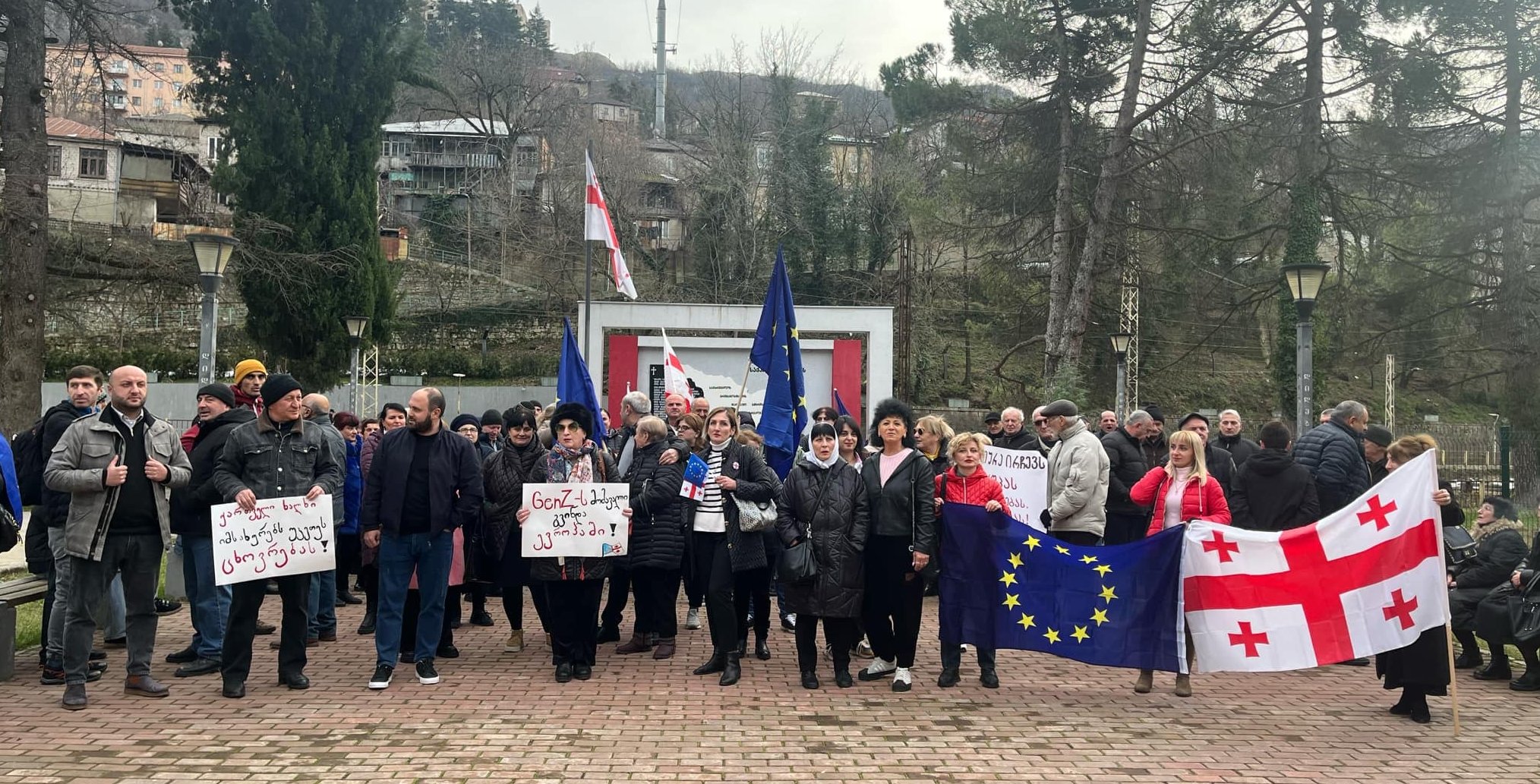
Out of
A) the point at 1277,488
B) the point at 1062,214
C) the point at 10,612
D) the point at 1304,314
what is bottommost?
the point at 10,612

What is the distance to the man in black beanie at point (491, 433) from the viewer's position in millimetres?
10609

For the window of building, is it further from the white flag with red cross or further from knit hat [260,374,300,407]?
the white flag with red cross

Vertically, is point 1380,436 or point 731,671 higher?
point 1380,436

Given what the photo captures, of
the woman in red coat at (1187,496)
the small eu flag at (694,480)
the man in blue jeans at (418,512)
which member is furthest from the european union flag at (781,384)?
the woman in red coat at (1187,496)

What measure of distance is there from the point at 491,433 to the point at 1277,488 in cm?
697

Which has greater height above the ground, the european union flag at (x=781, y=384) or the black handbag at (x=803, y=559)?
the european union flag at (x=781, y=384)

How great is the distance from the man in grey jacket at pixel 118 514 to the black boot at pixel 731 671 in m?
3.48

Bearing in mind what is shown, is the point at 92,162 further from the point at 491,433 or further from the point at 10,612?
the point at 10,612

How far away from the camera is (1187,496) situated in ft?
25.2

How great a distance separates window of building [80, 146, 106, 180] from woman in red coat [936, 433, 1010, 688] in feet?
146

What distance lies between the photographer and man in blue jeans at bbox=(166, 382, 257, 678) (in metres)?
7.57

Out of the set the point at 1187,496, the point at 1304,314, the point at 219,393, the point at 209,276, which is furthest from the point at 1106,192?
the point at 219,393

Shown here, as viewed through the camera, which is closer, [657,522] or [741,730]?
[741,730]

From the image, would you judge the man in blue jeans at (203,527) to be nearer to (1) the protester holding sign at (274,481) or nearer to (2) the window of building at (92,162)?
(1) the protester holding sign at (274,481)
